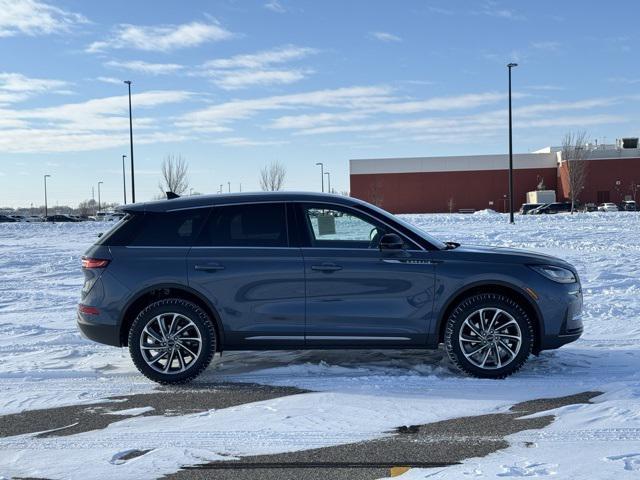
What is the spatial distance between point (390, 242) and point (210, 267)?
5.54ft

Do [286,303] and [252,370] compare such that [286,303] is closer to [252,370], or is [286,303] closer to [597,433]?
[252,370]

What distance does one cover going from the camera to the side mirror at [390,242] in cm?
606

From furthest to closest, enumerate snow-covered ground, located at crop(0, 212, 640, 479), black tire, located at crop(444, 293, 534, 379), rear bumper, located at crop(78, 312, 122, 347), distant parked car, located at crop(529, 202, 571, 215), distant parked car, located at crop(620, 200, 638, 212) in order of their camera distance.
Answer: distant parked car, located at crop(620, 200, 638, 212) < distant parked car, located at crop(529, 202, 571, 215) < rear bumper, located at crop(78, 312, 122, 347) < black tire, located at crop(444, 293, 534, 379) < snow-covered ground, located at crop(0, 212, 640, 479)

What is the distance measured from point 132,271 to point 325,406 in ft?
7.30

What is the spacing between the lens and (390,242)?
19.9 feet

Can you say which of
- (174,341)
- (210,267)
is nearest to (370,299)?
(210,267)

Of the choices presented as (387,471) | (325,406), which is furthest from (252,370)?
(387,471)

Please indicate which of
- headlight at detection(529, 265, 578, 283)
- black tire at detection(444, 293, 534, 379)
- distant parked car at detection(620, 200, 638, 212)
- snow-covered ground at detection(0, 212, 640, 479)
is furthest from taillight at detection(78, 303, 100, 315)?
distant parked car at detection(620, 200, 638, 212)

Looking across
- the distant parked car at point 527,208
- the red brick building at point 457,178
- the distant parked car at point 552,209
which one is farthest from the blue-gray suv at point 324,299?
the red brick building at point 457,178

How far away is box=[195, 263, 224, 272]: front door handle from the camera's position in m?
6.12

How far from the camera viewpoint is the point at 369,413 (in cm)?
519

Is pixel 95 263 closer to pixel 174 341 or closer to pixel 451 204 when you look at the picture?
pixel 174 341

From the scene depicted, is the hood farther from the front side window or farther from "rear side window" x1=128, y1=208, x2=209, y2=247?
"rear side window" x1=128, y1=208, x2=209, y2=247

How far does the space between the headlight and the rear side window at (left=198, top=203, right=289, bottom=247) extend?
7.82 ft
